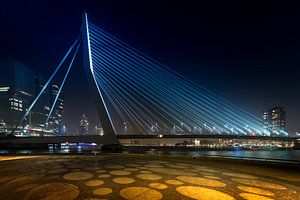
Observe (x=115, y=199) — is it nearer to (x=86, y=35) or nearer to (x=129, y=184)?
(x=129, y=184)

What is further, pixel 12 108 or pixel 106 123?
pixel 12 108

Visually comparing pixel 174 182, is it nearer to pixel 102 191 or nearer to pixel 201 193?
pixel 201 193

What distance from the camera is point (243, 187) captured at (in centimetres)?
844

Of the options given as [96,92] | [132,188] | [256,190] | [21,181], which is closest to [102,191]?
[132,188]

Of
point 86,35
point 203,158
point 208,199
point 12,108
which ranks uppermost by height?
point 86,35

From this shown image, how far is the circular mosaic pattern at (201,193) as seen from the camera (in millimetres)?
6975

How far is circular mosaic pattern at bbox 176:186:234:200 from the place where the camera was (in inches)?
275


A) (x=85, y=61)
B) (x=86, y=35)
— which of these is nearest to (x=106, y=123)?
(x=85, y=61)

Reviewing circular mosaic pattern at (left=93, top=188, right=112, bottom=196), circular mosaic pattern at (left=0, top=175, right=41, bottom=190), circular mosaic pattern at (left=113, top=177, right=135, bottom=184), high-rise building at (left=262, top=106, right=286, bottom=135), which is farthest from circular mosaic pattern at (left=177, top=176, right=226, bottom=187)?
high-rise building at (left=262, top=106, right=286, bottom=135)

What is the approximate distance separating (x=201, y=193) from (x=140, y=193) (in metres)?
2.06

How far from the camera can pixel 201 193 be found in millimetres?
7402

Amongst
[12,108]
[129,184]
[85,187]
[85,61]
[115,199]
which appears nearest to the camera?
[115,199]

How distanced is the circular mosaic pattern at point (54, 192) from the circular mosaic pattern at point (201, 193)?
3569 millimetres

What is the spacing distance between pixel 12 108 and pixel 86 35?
99126mm
